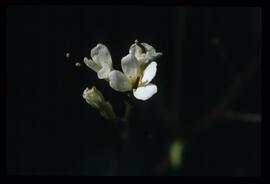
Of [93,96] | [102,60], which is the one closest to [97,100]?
[93,96]

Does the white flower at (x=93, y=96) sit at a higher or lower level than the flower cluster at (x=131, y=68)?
lower

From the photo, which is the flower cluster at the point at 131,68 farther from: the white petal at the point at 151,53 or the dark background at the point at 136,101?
the dark background at the point at 136,101

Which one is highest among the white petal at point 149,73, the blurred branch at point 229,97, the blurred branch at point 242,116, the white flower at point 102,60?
the white flower at point 102,60

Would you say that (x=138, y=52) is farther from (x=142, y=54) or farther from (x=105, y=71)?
(x=105, y=71)

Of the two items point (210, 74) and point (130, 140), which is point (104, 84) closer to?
point (130, 140)

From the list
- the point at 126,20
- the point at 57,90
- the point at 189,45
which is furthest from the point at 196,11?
the point at 57,90

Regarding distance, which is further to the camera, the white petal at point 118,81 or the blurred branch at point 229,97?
the blurred branch at point 229,97

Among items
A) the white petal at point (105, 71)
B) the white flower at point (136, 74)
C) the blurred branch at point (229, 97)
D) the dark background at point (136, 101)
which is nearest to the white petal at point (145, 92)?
the white flower at point (136, 74)
